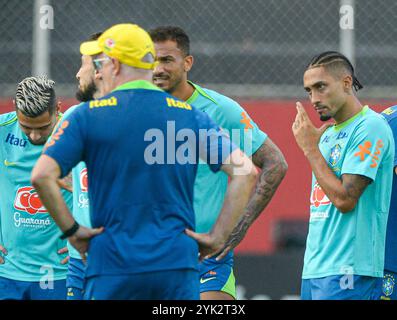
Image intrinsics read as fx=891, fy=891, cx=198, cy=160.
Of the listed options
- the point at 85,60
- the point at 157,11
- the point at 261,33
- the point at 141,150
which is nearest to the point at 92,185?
the point at 141,150

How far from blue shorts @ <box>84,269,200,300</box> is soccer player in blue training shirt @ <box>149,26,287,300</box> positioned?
1.52 m

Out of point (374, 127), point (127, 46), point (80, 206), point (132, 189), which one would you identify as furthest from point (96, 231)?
point (374, 127)

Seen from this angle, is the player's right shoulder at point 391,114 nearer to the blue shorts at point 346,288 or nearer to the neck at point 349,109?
the neck at point 349,109

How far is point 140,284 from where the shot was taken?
12.9ft

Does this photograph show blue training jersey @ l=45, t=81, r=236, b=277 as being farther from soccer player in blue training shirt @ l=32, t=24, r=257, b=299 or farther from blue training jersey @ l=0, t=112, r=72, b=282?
blue training jersey @ l=0, t=112, r=72, b=282

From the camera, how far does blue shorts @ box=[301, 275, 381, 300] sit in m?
4.96

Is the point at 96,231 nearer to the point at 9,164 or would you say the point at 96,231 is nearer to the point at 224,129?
the point at 224,129

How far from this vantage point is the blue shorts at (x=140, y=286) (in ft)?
12.9

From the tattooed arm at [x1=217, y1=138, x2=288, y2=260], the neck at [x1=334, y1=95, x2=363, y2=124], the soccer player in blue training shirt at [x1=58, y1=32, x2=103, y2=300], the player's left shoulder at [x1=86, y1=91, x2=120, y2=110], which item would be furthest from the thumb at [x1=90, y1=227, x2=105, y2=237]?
the neck at [x1=334, y1=95, x2=363, y2=124]

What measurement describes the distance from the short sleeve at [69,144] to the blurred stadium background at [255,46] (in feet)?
17.9

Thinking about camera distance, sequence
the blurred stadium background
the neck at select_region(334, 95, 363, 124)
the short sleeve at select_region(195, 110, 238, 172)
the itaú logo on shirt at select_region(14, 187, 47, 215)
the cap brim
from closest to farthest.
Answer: the short sleeve at select_region(195, 110, 238, 172) < the cap brim < the neck at select_region(334, 95, 363, 124) < the itaú logo on shirt at select_region(14, 187, 47, 215) < the blurred stadium background

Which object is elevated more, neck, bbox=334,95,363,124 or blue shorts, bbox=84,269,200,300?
neck, bbox=334,95,363,124

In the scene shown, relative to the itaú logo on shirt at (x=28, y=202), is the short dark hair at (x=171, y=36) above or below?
above

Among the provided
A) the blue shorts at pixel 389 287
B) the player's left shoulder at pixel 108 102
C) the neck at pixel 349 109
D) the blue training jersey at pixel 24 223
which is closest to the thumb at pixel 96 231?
the player's left shoulder at pixel 108 102
